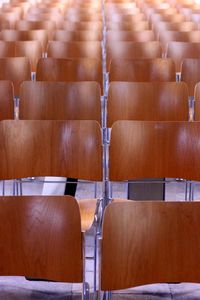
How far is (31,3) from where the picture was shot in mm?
9375

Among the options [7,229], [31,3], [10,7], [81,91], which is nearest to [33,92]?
[81,91]

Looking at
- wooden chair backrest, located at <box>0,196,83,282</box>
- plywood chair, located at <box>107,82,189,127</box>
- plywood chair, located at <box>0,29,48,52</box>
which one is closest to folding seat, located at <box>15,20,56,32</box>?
plywood chair, located at <box>0,29,48,52</box>

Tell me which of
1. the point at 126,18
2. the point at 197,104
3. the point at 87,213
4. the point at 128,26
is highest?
the point at 126,18

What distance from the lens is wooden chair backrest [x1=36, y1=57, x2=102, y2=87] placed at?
4484mm

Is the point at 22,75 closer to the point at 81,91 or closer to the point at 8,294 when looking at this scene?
the point at 81,91

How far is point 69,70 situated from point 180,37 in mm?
2085

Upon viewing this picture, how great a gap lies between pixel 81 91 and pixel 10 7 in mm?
5491

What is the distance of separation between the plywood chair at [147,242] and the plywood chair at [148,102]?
1683mm

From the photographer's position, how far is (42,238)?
199 centimetres

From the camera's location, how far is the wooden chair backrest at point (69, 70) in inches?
177

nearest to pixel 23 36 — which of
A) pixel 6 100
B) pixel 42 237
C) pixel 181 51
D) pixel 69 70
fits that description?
pixel 181 51

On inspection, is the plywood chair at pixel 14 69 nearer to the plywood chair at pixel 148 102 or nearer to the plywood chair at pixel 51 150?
the plywood chair at pixel 148 102

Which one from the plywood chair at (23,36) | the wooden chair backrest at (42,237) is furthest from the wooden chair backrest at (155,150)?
the plywood chair at (23,36)

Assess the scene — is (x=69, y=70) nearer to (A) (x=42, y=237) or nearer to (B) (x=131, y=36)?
(B) (x=131, y=36)
